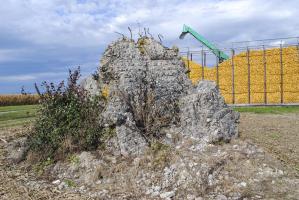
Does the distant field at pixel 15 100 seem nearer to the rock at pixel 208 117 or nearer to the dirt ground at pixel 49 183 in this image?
the dirt ground at pixel 49 183

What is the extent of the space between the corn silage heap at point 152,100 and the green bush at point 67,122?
0.96 ft

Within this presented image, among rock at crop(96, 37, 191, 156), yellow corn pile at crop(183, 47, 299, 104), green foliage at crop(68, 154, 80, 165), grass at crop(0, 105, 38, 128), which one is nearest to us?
green foliage at crop(68, 154, 80, 165)

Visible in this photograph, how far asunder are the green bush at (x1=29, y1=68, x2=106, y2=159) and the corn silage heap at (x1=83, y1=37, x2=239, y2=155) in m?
0.29

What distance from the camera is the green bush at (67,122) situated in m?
9.02

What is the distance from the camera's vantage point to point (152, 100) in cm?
952

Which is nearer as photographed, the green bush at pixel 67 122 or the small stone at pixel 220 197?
the small stone at pixel 220 197

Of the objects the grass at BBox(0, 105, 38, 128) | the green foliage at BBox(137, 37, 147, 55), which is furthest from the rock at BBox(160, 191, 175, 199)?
the grass at BBox(0, 105, 38, 128)

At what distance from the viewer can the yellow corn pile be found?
1507 inches

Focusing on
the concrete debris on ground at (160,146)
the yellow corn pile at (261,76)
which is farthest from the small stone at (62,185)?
the yellow corn pile at (261,76)

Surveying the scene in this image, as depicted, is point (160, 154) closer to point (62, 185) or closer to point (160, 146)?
point (160, 146)

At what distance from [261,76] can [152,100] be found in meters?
31.6

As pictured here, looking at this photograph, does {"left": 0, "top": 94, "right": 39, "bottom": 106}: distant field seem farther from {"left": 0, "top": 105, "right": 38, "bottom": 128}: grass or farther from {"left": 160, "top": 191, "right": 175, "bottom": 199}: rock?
{"left": 160, "top": 191, "right": 175, "bottom": 199}: rock

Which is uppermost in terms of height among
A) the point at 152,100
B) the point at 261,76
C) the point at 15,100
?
the point at 261,76

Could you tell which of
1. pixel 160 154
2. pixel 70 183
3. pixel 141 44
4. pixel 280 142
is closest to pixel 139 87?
pixel 141 44
